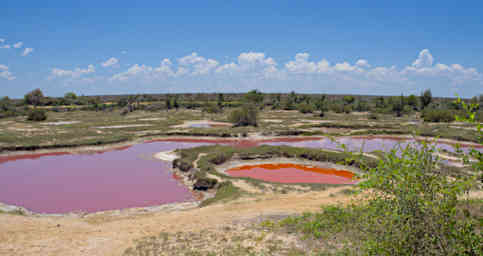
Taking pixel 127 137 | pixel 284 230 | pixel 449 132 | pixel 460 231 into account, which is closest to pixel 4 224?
pixel 284 230

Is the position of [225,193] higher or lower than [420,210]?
lower

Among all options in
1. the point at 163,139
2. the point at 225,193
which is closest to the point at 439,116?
the point at 163,139

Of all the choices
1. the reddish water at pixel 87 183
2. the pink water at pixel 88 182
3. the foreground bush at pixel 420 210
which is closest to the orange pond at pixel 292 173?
the pink water at pixel 88 182

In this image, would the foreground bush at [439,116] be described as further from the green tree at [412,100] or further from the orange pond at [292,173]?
the orange pond at [292,173]

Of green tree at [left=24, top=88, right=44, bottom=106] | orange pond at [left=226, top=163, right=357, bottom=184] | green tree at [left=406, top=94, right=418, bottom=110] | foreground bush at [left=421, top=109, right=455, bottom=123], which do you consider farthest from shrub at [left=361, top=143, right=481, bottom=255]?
green tree at [left=24, top=88, right=44, bottom=106]

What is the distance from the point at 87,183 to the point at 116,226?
12.8m

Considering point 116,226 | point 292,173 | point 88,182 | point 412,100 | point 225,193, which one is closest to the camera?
point 116,226

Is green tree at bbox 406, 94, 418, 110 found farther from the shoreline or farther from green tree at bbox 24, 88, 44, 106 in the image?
green tree at bbox 24, 88, 44, 106

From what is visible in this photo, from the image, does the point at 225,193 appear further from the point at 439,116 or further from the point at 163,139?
the point at 439,116

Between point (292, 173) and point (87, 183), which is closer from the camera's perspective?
point (87, 183)

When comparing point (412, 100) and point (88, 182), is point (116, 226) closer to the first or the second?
point (88, 182)

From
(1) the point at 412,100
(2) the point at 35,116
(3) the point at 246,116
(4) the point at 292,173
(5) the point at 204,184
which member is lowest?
(4) the point at 292,173

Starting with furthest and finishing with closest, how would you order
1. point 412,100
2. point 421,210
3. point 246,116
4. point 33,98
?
1. point 33,98
2. point 412,100
3. point 246,116
4. point 421,210

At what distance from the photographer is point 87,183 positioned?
79.0 feet
